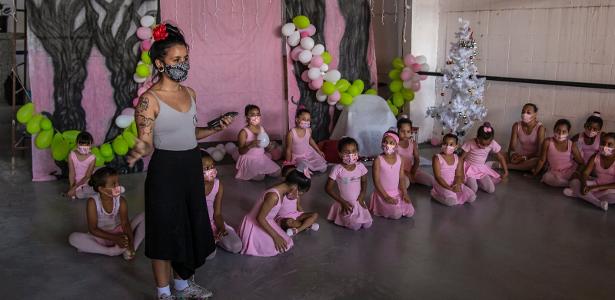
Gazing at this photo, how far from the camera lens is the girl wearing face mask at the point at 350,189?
433 cm

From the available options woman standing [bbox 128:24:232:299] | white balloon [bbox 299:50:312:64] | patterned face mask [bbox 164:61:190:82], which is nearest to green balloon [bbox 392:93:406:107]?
white balloon [bbox 299:50:312:64]

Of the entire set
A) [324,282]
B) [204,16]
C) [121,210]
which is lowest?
[324,282]

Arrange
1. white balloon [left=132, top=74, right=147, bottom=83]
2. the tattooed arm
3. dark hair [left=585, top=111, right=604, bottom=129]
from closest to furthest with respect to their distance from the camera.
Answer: the tattooed arm < dark hair [left=585, top=111, right=604, bottom=129] < white balloon [left=132, top=74, right=147, bottom=83]

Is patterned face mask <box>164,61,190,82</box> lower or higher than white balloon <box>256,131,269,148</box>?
higher

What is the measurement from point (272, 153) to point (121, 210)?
9.48ft

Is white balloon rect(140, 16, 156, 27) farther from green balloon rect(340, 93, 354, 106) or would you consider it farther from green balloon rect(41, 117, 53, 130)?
green balloon rect(340, 93, 354, 106)

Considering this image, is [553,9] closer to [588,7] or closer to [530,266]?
[588,7]

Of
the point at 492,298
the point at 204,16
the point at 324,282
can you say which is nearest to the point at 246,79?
the point at 204,16

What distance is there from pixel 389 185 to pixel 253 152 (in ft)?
5.62

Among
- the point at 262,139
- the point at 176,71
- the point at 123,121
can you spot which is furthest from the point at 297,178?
the point at 123,121

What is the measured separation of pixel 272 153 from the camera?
6.53m

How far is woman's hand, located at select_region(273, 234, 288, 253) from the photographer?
3855mm

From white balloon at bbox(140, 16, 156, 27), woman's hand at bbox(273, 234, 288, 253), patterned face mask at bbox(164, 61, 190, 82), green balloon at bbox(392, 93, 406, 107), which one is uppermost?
white balloon at bbox(140, 16, 156, 27)

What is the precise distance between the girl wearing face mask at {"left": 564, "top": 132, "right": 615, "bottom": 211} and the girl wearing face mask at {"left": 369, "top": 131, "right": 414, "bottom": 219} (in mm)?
1542
